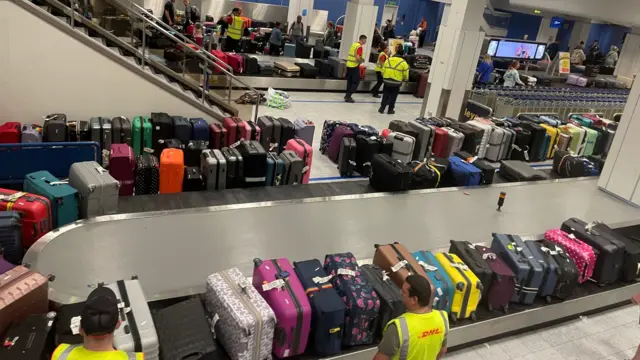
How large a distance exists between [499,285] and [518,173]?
410 centimetres

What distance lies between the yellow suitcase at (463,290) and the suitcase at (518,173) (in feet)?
13.9

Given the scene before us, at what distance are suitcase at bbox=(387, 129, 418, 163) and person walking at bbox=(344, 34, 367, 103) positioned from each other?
537cm

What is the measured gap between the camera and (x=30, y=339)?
3232mm

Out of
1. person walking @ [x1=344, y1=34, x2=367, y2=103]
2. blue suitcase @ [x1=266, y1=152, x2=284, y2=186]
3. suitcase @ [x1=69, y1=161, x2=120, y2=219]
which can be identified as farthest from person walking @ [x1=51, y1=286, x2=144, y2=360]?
person walking @ [x1=344, y1=34, x2=367, y2=103]

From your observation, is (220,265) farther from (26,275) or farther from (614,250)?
(614,250)

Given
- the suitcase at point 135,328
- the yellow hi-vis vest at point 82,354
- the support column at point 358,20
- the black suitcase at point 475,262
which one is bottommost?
the suitcase at point 135,328

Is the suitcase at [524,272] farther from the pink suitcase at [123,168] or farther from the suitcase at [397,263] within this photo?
the pink suitcase at [123,168]

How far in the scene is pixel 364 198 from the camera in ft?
22.7

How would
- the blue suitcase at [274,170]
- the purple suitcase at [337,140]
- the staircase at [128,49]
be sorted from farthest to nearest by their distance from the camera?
the purple suitcase at [337,140] → the staircase at [128,49] → the blue suitcase at [274,170]

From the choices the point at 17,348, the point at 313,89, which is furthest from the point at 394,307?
the point at 313,89

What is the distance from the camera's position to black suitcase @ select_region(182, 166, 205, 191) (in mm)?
6520

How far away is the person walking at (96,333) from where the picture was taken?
247 cm

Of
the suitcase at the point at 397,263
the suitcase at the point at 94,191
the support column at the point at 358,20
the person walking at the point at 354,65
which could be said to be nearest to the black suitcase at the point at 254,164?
the suitcase at the point at 94,191

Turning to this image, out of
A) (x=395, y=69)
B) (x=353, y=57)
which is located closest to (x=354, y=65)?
(x=353, y=57)
